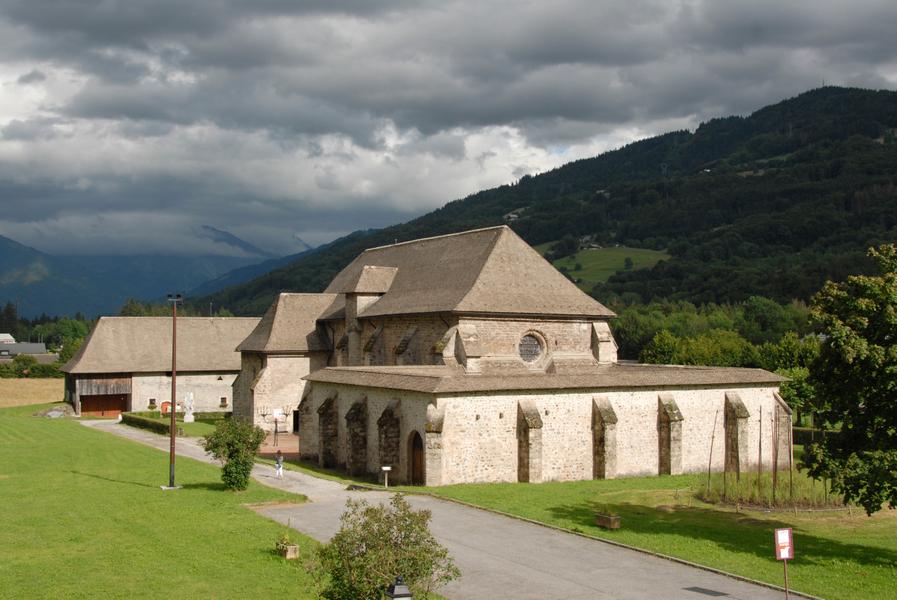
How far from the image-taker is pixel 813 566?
69.6ft

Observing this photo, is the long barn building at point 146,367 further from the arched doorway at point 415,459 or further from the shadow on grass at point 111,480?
the arched doorway at point 415,459

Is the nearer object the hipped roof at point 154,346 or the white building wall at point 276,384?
the white building wall at point 276,384

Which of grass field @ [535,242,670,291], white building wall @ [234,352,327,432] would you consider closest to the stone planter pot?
white building wall @ [234,352,327,432]

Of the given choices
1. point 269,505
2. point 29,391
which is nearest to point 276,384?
point 269,505

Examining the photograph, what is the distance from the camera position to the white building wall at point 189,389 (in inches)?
2657

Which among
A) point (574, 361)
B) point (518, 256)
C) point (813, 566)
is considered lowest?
point (813, 566)

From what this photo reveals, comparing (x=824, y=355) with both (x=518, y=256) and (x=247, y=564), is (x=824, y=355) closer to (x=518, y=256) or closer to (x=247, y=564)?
(x=247, y=564)

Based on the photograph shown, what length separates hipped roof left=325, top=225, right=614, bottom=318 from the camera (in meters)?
41.8

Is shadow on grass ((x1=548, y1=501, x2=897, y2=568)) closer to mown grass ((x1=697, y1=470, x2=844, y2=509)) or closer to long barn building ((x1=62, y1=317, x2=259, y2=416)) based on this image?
mown grass ((x1=697, y1=470, x2=844, y2=509))

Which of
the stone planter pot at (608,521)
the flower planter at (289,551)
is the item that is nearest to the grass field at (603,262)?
the stone planter pot at (608,521)

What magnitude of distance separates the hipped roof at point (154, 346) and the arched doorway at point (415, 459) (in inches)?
1505

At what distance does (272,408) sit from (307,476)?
19334 millimetres

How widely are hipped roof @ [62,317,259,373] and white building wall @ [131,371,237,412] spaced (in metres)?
0.62

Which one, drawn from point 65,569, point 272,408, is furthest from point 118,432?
point 65,569
